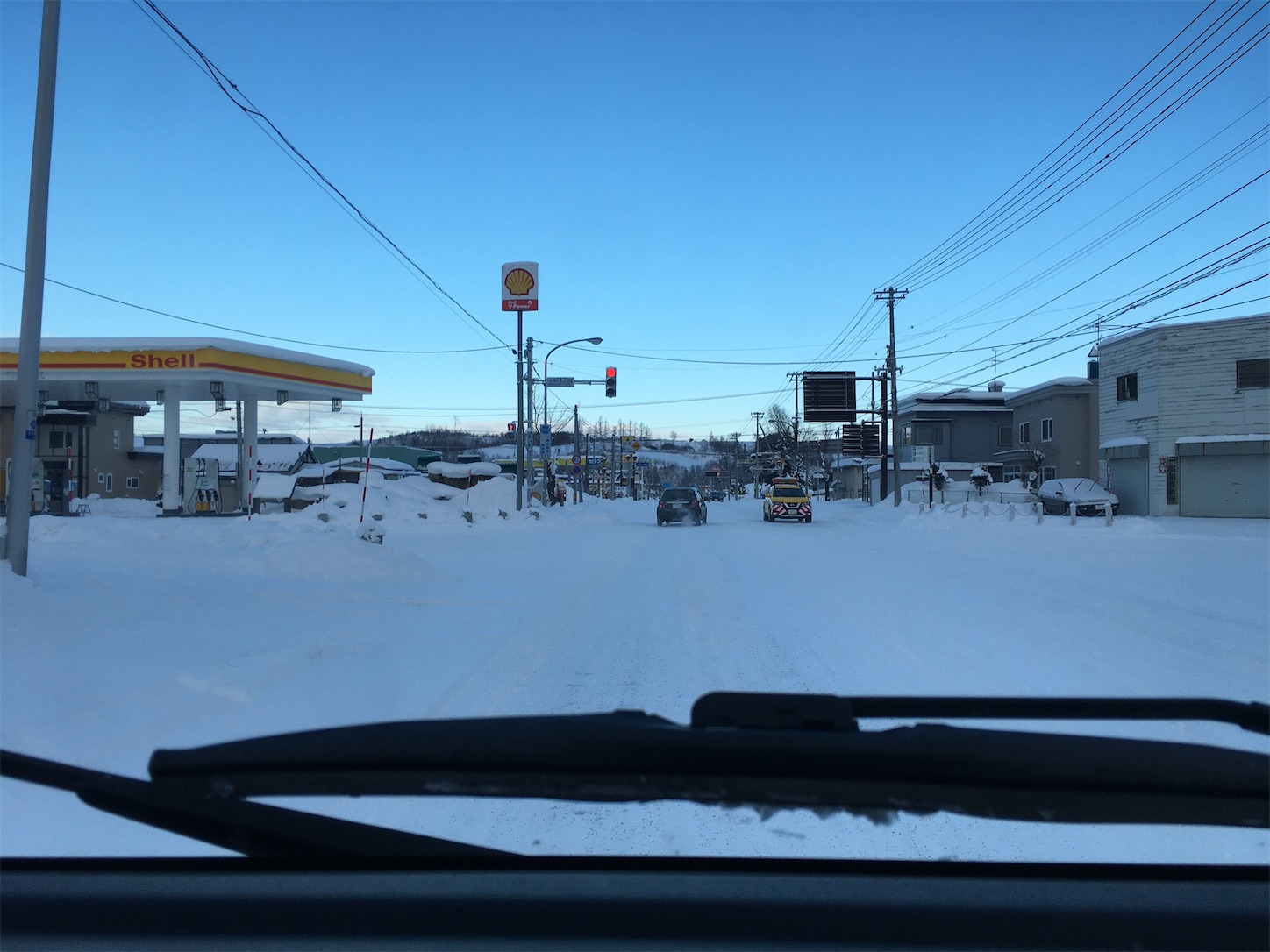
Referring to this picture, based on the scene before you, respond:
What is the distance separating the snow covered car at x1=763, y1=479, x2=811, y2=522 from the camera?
134 feet

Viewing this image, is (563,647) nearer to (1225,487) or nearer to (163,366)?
(163,366)

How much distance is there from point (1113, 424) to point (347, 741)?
46.6m

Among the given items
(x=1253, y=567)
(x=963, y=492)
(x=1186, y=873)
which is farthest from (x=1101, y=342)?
(x=1186, y=873)

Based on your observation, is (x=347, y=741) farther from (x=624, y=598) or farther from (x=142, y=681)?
(x=624, y=598)

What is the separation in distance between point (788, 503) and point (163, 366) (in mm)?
26178

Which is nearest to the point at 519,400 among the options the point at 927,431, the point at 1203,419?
the point at 1203,419

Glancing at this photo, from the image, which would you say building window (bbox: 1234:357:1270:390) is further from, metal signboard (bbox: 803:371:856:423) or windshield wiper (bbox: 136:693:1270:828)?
windshield wiper (bbox: 136:693:1270:828)

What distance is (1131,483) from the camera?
133 ft

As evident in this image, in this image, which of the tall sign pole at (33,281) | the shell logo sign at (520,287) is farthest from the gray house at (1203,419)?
the tall sign pole at (33,281)

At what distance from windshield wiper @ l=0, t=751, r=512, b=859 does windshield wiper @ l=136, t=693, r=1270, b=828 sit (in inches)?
2.0

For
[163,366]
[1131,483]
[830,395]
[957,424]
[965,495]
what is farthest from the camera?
[957,424]

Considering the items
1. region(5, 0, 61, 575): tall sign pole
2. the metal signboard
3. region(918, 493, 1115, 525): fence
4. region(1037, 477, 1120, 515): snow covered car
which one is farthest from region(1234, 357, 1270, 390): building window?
region(5, 0, 61, 575): tall sign pole

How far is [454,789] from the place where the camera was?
2189mm

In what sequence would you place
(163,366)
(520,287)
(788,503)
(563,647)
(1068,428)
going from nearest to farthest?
(563,647), (163,366), (520,287), (788,503), (1068,428)
